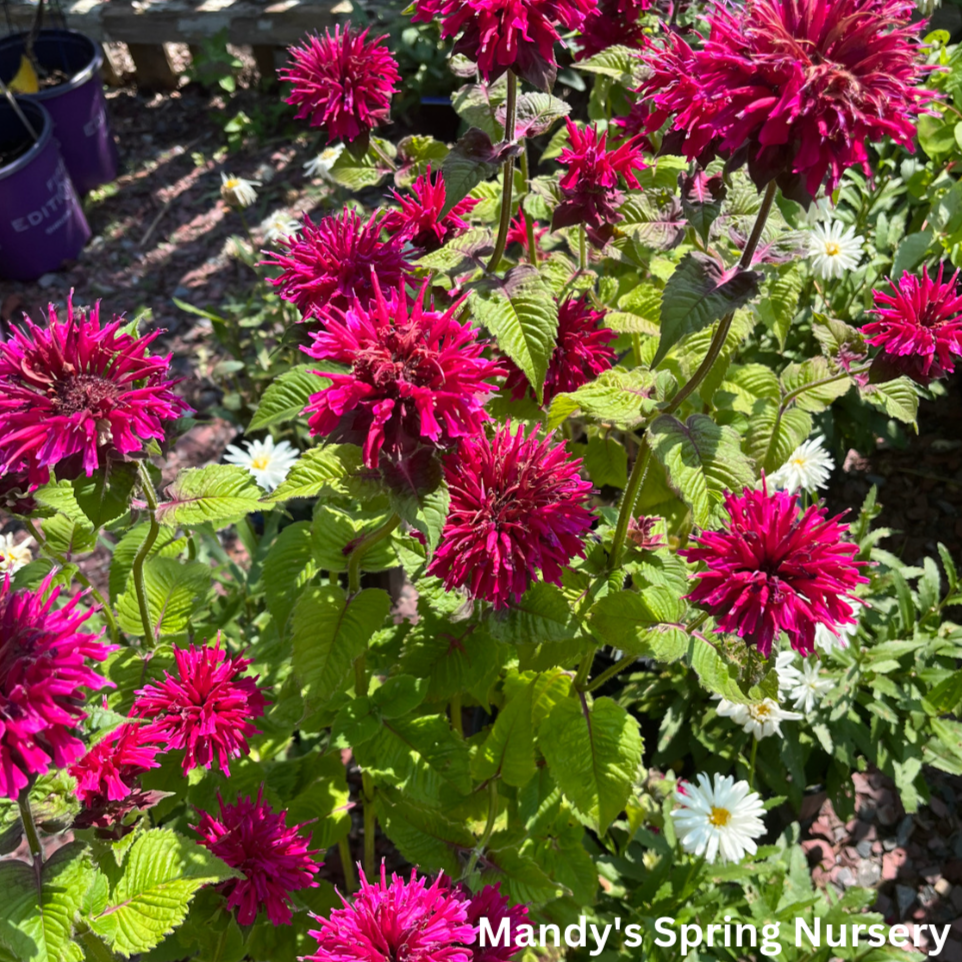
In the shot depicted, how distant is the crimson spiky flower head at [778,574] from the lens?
960 mm

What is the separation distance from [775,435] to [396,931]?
0.89 meters

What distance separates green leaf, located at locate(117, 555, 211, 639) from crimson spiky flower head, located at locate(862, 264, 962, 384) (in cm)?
100

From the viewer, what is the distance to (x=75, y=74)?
359cm

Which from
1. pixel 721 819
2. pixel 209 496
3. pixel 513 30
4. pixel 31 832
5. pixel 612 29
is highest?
pixel 513 30

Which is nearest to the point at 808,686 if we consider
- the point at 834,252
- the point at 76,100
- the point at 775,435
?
the point at 775,435

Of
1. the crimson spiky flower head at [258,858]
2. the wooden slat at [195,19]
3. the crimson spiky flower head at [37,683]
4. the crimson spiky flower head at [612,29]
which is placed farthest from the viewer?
the wooden slat at [195,19]

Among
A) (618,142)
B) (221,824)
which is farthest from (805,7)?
(221,824)

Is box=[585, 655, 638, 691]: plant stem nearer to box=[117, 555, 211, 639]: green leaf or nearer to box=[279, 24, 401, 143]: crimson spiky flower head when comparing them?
box=[117, 555, 211, 639]: green leaf

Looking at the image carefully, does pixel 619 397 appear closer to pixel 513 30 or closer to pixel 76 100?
pixel 513 30

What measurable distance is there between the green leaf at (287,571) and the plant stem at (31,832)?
44 centimetres

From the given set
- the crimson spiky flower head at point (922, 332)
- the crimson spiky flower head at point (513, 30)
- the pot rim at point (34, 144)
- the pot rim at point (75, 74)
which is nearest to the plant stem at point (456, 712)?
the crimson spiky flower head at point (922, 332)

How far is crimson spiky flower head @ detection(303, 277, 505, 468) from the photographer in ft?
2.78

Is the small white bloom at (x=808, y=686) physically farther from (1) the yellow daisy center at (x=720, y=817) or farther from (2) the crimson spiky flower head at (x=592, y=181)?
(2) the crimson spiky flower head at (x=592, y=181)

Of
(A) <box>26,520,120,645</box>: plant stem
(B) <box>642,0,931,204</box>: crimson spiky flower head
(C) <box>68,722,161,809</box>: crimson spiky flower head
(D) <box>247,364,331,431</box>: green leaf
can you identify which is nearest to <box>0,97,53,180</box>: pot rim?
(A) <box>26,520,120,645</box>: plant stem
